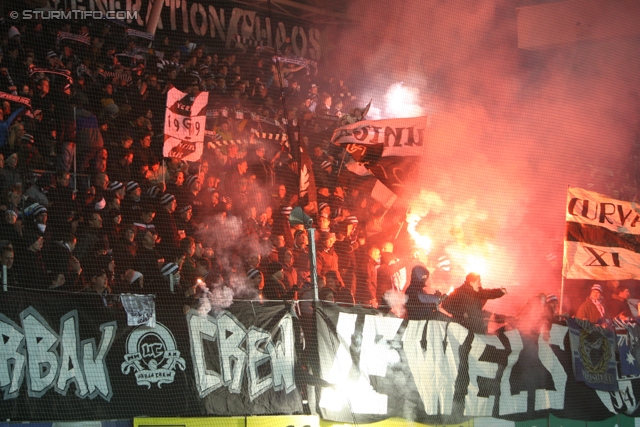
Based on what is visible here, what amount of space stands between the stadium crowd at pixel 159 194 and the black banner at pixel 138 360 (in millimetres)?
269

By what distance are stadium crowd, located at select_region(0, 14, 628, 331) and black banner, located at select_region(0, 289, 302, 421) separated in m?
0.27

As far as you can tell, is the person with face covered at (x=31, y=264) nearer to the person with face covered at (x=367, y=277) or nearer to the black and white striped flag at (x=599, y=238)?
the person with face covered at (x=367, y=277)

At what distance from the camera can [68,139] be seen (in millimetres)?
8328

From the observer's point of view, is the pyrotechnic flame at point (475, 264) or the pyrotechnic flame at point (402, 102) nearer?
the pyrotechnic flame at point (475, 264)

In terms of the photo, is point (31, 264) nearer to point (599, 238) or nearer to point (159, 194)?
point (159, 194)

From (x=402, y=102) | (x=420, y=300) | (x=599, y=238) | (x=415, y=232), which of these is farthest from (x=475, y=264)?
(x=402, y=102)

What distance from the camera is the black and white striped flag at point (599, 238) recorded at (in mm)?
8602

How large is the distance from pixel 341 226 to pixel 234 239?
1262 mm

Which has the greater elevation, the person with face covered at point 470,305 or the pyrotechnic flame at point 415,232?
the pyrotechnic flame at point 415,232

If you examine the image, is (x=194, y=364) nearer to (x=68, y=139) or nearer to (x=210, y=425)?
(x=210, y=425)

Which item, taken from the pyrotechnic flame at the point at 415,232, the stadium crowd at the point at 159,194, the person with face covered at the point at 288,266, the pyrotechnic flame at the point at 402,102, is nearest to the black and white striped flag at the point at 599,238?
the stadium crowd at the point at 159,194

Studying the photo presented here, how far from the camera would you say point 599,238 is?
8703 mm

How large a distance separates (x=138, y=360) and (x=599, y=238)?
5226mm

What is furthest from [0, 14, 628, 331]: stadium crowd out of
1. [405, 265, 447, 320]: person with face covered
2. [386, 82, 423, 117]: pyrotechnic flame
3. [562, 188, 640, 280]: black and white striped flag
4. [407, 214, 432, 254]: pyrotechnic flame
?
[386, 82, 423, 117]: pyrotechnic flame
